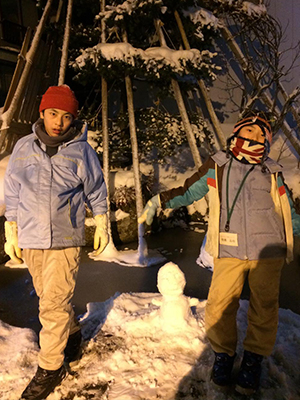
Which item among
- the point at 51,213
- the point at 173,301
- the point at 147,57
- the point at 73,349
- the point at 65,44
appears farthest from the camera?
the point at 65,44

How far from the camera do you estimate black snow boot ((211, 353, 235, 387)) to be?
1.98m

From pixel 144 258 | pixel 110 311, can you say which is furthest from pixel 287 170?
pixel 110 311

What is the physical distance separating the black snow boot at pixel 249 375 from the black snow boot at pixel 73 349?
1223 mm

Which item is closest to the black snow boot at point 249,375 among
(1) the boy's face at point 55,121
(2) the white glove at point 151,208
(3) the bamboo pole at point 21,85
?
(2) the white glove at point 151,208

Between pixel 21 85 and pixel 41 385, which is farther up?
pixel 21 85

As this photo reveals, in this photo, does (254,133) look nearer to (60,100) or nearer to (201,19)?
(60,100)

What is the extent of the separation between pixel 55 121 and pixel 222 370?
2048 mm

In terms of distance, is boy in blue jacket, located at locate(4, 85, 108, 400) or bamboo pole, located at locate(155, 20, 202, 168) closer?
boy in blue jacket, located at locate(4, 85, 108, 400)

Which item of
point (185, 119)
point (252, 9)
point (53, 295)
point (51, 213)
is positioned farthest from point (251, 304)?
point (252, 9)

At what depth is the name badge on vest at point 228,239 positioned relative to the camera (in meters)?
1.98

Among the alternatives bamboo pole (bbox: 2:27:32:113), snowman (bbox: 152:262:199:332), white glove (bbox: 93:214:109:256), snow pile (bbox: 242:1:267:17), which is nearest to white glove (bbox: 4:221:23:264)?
white glove (bbox: 93:214:109:256)

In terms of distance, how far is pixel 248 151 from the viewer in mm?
1973

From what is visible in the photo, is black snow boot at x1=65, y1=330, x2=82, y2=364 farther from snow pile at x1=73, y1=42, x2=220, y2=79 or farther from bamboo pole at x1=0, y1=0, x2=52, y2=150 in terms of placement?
bamboo pole at x1=0, y1=0, x2=52, y2=150

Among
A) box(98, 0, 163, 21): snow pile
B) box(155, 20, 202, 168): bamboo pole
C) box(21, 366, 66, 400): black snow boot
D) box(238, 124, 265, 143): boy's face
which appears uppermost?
box(98, 0, 163, 21): snow pile
